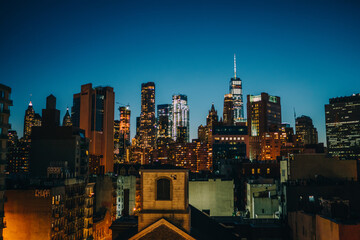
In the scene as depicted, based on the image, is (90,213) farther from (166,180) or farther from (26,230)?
(166,180)

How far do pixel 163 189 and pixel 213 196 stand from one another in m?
55.7

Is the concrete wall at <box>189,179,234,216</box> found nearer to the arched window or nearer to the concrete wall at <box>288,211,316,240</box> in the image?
the concrete wall at <box>288,211,316,240</box>

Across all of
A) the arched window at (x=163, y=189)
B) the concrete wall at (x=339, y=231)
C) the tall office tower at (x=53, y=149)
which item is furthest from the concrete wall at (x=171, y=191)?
the tall office tower at (x=53, y=149)

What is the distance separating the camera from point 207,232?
34781 mm

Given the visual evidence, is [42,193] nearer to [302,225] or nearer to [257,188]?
[302,225]

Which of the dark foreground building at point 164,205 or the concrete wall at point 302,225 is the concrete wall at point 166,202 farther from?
the concrete wall at point 302,225

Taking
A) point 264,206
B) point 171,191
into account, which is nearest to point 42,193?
point 171,191

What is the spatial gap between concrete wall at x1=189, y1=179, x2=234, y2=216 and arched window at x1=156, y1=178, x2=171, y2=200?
53722 mm

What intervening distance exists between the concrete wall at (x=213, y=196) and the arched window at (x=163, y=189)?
5372cm

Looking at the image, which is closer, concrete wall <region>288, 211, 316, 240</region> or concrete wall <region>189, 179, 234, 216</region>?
concrete wall <region>288, 211, 316, 240</region>

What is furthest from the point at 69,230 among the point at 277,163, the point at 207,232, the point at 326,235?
the point at 277,163

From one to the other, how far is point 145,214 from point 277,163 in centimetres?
10912

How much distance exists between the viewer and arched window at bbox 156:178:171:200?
96.2 ft

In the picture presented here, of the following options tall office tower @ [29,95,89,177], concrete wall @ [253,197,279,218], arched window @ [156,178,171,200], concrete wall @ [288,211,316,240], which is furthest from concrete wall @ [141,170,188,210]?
tall office tower @ [29,95,89,177]
